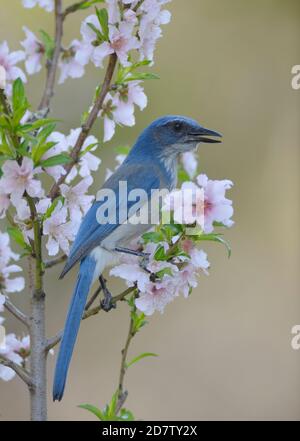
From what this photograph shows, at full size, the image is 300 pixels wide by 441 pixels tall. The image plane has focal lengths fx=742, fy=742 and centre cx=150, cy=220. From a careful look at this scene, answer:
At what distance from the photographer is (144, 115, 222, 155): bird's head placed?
3053mm

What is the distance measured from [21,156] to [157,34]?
62 centimetres

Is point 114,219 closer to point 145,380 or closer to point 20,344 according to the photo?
point 20,344

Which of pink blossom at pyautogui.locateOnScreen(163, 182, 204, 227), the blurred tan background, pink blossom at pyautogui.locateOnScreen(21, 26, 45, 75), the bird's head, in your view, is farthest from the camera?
the blurred tan background

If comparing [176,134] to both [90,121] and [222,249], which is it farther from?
[222,249]

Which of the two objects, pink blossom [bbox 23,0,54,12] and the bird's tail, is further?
pink blossom [bbox 23,0,54,12]

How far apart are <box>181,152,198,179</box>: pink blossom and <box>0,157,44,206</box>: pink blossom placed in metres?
→ 1.01

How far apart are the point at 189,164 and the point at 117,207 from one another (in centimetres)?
41

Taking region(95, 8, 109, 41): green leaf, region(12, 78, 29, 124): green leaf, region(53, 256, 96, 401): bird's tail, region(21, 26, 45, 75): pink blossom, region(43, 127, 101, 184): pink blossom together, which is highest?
region(21, 26, 45, 75): pink blossom

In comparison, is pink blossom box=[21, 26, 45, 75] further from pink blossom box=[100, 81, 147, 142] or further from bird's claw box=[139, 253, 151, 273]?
bird's claw box=[139, 253, 151, 273]

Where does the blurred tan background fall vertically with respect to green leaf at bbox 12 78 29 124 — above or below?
above

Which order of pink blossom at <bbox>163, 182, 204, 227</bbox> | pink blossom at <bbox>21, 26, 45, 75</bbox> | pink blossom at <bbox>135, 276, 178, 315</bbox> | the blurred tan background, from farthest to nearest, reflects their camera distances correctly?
the blurred tan background → pink blossom at <bbox>21, 26, 45, 75</bbox> → pink blossom at <bbox>135, 276, 178, 315</bbox> → pink blossom at <bbox>163, 182, 204, 227</bbox>

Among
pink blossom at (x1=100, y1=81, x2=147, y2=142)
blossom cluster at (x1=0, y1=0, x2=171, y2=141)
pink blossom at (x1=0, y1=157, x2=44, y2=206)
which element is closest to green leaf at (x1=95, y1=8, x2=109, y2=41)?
blossom cluster at (x1=0, y1=0, x2=171, y2=141)

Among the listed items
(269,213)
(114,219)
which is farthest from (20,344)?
(269,213)

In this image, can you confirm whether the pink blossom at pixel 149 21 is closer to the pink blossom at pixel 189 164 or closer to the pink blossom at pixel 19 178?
the pink blossom at pixel 19 178
